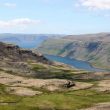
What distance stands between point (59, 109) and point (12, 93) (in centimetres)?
4456

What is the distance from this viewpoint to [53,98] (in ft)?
576

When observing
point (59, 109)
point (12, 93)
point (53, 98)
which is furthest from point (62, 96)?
point (12, 93)

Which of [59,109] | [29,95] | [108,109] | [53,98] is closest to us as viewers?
[108,109]

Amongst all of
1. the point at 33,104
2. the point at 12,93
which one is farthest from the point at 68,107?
the point at 12,93

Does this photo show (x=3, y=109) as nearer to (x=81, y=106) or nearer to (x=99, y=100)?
(x=81, y=106)

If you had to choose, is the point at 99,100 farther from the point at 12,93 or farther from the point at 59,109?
the point at 12,93

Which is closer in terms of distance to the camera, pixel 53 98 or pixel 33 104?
pixel 33 104

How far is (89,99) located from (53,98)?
22099 mm

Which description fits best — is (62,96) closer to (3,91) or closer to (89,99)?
(89,99)

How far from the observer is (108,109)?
A: 15062cm

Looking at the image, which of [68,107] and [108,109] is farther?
[68,107]

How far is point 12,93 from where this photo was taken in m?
196

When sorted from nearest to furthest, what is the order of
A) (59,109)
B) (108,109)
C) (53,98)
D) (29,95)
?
(108,109), (59,109), (53,98), (29,95)

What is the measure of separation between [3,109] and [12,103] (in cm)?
1859
